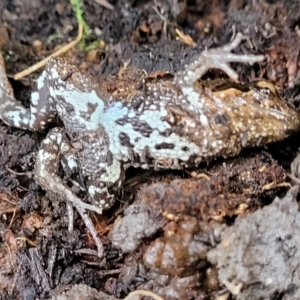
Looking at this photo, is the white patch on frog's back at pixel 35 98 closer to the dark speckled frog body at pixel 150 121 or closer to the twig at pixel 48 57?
the dark speckled frog body at pixel 150 121

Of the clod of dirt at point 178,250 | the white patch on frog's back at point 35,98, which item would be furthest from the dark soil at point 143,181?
the white patch on frog's back at point 35,98

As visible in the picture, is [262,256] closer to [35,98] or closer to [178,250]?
[178,250]

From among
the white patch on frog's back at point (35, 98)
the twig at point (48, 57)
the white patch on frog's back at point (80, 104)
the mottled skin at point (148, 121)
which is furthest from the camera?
the twig at point (48, 57)

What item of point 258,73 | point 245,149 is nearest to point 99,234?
point 245,149

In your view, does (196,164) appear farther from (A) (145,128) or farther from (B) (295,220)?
(B) (295,220)

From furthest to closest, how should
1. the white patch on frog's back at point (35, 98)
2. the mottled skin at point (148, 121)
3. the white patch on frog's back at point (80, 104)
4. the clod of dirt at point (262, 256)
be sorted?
1. the white patch on frog's back at point (35, 98)
2. the white patch on frog's back at point (80, 104)
3. the mottled skin at point (148, 121)
4. the clod of dirt at point (262, 256)

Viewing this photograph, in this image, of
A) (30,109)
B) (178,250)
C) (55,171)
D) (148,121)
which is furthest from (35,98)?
(178,250)

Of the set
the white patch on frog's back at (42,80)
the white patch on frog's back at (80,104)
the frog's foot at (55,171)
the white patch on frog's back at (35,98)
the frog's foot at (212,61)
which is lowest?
the frog's foot at (55,171)
